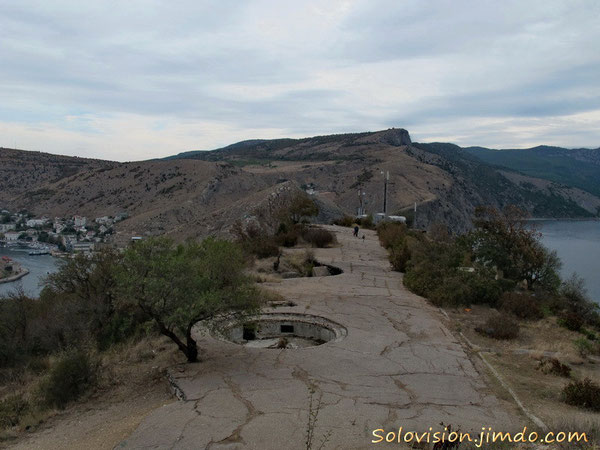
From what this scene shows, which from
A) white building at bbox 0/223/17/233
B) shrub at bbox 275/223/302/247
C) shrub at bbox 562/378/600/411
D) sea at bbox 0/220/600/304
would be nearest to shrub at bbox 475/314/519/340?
shrub at bbox 562/378/600/411

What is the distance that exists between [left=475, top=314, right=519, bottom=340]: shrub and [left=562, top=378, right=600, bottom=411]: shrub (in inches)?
142

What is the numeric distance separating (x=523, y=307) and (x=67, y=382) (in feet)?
38.1

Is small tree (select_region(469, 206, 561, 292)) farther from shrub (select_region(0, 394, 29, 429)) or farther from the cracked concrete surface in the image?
shrub (select_region(0, 394, 29, 429))

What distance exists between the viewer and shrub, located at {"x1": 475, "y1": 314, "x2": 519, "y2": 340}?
35.9 ft

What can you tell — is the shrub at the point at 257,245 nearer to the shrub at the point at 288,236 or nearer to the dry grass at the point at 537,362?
the shrub at the point at 288,236

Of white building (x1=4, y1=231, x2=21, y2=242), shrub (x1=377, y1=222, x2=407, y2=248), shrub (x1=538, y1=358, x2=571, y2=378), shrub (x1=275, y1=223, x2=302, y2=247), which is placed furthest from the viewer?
white building (x1=4, y1=231, x2=21, y2=242)

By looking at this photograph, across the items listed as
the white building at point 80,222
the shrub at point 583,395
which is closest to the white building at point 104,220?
the white building at point 80,222

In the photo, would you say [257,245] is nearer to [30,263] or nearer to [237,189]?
[30,263]

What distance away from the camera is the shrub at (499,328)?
10945 millimetres

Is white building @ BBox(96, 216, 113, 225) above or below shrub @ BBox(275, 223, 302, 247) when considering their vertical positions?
below

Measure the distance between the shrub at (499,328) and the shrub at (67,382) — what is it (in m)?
8.64

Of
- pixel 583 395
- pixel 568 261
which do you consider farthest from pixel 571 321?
pixel 568 261

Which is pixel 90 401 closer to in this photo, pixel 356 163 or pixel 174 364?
pixel 174 364

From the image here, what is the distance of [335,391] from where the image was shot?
731 cm
